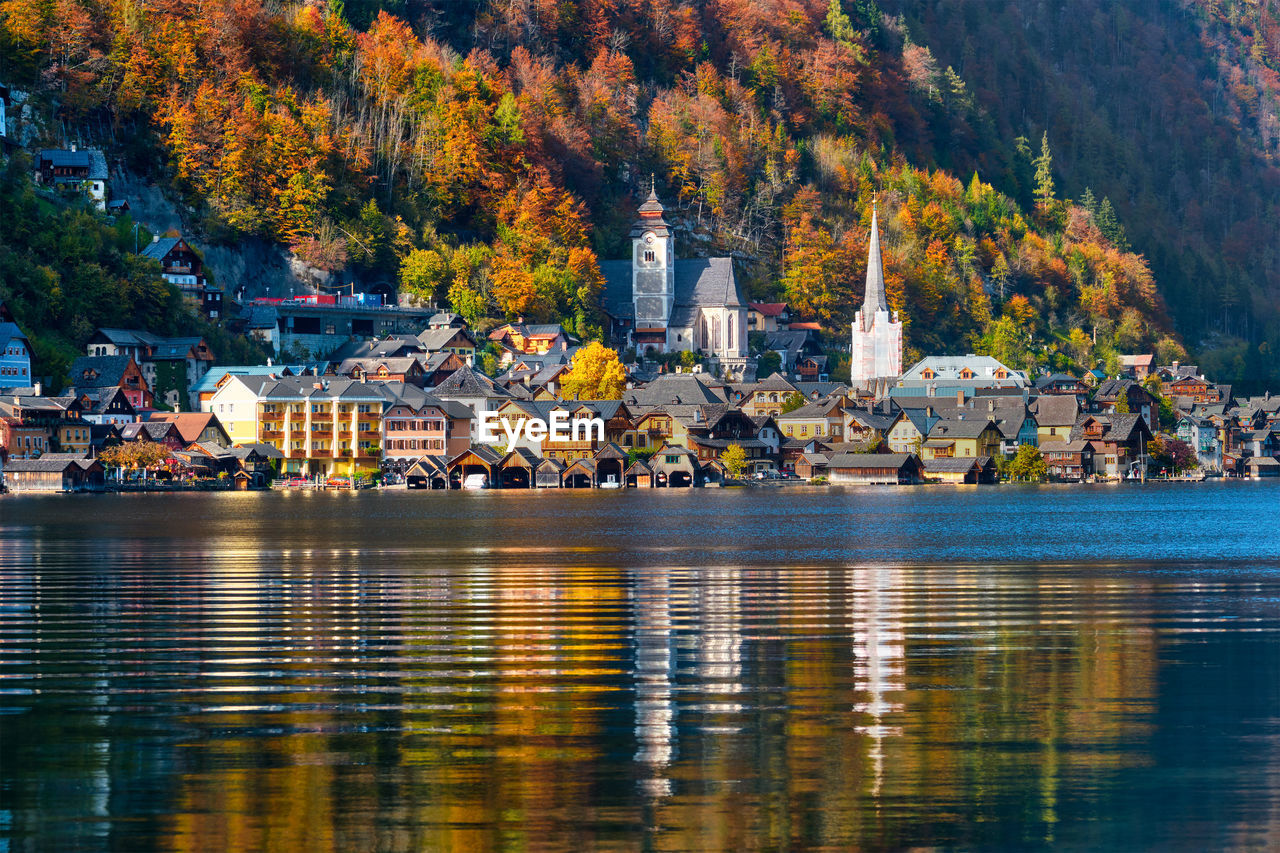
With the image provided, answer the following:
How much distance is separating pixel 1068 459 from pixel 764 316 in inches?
1442

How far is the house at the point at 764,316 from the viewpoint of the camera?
440 feet

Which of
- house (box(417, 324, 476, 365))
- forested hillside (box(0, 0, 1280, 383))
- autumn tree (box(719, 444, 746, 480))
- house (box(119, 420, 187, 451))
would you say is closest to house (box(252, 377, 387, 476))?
house (box(119, 420, 187, 451))

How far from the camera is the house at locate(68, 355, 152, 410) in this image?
294 feet

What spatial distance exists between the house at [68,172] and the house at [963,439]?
52631 mm

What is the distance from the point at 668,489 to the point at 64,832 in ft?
266

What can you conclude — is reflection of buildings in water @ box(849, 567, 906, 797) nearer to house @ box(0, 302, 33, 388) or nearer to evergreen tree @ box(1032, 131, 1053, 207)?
house @ box(0, 302, 33, 388)

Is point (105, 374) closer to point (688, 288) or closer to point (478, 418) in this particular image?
point (478, 418)

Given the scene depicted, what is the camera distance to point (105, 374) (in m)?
89.9

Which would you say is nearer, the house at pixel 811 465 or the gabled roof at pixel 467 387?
the gabled roof at pixel 467 387

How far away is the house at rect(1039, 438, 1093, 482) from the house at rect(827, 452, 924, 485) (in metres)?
A: 9.50

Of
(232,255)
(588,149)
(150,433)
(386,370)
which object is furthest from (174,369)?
(588,149)

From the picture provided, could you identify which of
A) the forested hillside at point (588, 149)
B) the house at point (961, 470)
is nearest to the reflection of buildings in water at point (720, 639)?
the house at point (961, 470)

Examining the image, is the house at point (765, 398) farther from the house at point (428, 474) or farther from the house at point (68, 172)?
the house at point (68, 172)

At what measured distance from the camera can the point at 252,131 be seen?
10819 cm
